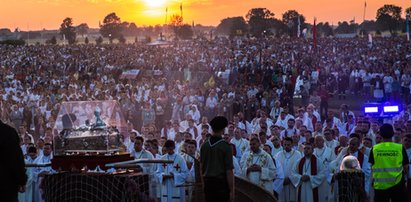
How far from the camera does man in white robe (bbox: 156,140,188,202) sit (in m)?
13.1

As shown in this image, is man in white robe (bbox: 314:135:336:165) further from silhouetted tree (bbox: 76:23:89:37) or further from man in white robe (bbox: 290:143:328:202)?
silhouetted tree (bbox: 76:23:89:37)

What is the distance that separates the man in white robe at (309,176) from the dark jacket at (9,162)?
7.11m

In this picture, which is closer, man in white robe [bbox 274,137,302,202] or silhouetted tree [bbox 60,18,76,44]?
man in white robe [bbox 274,137,302,202]

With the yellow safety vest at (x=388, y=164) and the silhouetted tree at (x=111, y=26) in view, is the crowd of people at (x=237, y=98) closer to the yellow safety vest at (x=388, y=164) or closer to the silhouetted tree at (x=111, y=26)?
the yellow safety vest at (x=388, y=164)

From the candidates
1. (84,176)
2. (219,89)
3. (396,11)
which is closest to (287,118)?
(219,89)

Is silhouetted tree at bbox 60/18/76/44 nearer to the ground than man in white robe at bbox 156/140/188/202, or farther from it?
farther from it

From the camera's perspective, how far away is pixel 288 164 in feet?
47.5

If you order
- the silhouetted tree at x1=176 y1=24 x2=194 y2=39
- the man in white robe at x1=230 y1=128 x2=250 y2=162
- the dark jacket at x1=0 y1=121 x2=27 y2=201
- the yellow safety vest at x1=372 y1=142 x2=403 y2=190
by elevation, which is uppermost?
the silhouetted tree at x1=176 y1=24 x2=194 y2=39

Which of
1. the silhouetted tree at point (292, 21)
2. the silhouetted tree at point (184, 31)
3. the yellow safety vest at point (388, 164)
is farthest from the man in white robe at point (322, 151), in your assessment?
the silhouetted tree at point (184, 31)

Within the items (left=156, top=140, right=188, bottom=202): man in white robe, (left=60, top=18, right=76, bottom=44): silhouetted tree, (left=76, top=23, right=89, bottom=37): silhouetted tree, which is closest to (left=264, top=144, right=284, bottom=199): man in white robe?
(left=156, top=140, right=188, bottom=202): man in white robe

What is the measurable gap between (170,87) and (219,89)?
198 centimetres

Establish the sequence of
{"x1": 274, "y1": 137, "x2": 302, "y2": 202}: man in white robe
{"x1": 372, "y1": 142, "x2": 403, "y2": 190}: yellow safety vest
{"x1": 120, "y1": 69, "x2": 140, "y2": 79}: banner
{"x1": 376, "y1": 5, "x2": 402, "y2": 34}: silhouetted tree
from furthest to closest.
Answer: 1. {"x1": 376, "y1": 5, "x2": 402, "y2": 34}: silhouetted tree
2. {"x1": 120, "y1": 69, "x2": 140, "y2": 79}: banner
3. {"x1": 274, "y1": 137, "x2": 302, "y2": 202}: man in white robe
4. {"x1": 372, "y1": 142, "x2": 403, "y2": 190}: yellow safety vest

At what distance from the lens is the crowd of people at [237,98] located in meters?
14.5

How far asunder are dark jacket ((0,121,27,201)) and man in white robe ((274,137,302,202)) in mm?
7515
